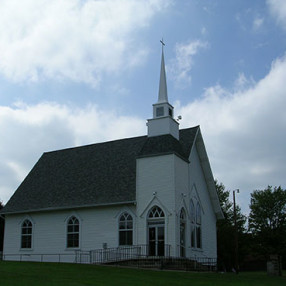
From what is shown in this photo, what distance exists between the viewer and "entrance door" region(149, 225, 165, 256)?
1176 inches

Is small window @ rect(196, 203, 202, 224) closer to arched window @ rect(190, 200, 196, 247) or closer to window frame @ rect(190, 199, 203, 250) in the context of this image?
window frame @ rect(190, 199, 203, 250)

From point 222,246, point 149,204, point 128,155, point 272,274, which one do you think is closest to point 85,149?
point 128,155

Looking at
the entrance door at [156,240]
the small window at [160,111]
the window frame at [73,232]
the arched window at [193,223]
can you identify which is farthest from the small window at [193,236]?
the small window at [160,111]

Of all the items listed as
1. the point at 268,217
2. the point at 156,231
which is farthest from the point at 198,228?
the point at 268,217

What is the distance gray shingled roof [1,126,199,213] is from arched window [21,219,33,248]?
118 cm

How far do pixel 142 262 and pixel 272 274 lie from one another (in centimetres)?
803

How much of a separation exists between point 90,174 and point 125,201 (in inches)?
225

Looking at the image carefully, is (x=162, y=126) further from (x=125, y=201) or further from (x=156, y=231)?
(x=156, y=231)

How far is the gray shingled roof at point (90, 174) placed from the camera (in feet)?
106

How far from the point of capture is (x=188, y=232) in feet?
104

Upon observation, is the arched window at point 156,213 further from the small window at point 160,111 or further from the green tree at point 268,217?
the green tree at point 268,217

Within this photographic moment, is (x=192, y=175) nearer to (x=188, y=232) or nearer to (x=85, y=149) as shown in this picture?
(x=188, y=232)

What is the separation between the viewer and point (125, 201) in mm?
31297

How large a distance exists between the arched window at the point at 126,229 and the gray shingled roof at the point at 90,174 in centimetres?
120
